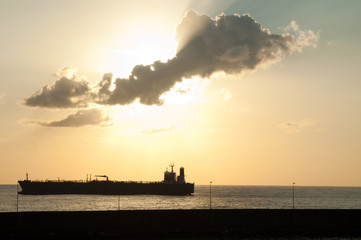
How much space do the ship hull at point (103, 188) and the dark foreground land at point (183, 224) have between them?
13675cm

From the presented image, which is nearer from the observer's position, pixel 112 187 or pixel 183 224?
pixel 183 224

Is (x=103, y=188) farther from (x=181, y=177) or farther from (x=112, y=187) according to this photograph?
(x=181, y=177)

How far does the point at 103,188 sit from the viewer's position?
19625 centimetres

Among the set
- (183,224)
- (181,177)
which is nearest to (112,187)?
(181,177)

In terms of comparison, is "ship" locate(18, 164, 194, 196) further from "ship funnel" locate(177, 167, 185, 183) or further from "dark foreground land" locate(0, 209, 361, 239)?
"dark foreground land" locate(0, 209, 361, 239)

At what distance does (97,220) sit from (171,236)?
758cm

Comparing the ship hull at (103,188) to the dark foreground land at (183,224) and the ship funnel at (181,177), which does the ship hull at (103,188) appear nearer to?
the ship funnel at (181,177)

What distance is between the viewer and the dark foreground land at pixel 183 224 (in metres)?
46.6

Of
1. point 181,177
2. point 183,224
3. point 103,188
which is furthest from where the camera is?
point 103,188

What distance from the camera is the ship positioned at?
623 ft

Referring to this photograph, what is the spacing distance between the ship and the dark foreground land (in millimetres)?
136753

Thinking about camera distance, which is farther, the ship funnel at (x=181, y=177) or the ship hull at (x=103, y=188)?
the ship funnel at (x=181, y=177)

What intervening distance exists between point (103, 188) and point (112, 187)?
3651 mm

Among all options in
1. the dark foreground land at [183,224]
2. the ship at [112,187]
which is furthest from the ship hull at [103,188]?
the dark foreground land at [183,224]
